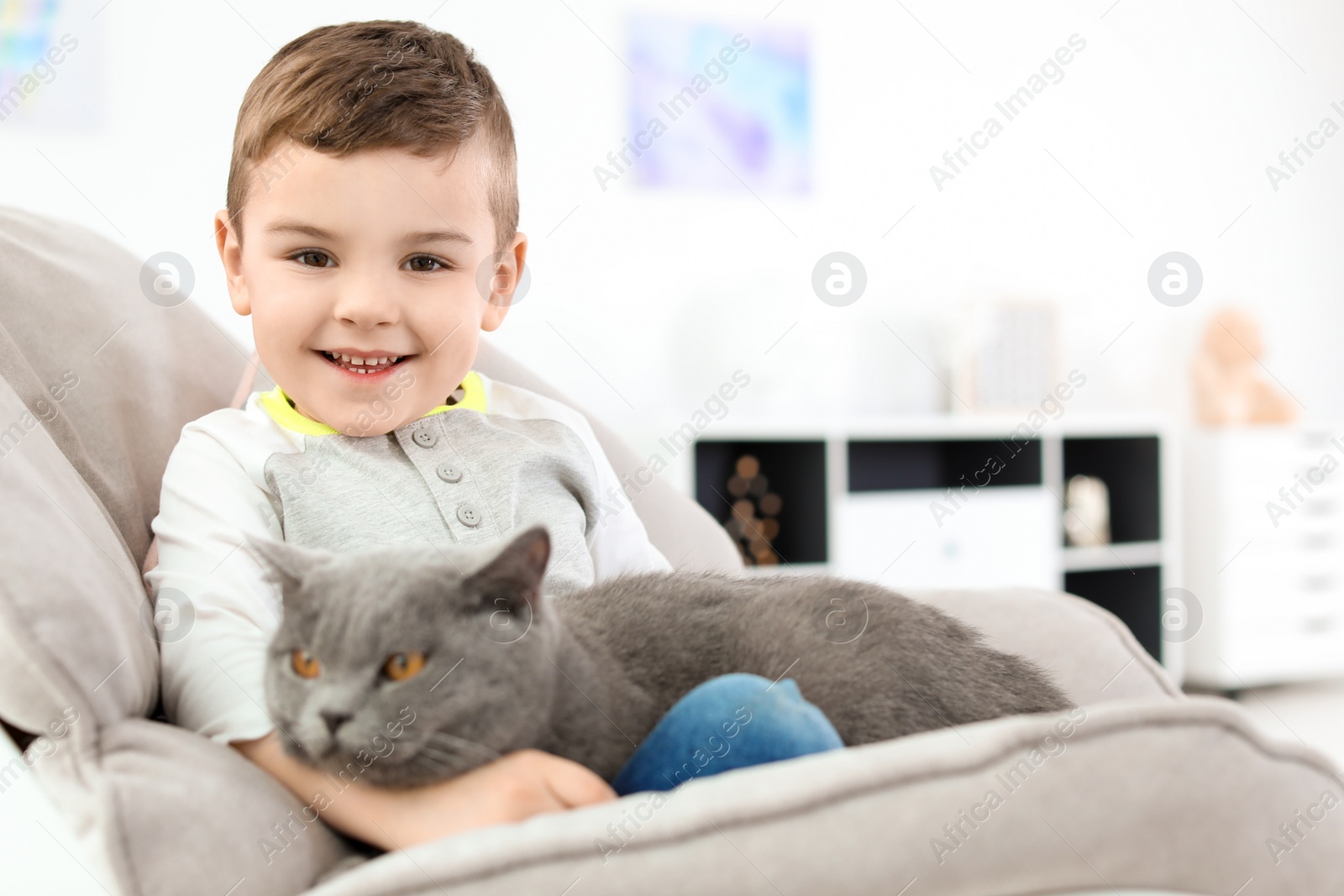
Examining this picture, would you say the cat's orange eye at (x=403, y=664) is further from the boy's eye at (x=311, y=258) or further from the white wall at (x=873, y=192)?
the white wall at (x=873, y=192)

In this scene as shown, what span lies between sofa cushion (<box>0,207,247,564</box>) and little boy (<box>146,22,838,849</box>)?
9cm

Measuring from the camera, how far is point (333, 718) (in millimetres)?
613

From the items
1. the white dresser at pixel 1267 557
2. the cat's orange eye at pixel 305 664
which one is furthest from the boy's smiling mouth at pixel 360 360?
the white dresser at pixel 1267 557

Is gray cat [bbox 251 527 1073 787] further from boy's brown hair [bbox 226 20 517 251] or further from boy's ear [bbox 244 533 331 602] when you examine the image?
boy's brown hair [bbox 226 20 517 251]

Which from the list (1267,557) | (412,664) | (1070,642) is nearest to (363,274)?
(412,664)

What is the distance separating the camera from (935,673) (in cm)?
75

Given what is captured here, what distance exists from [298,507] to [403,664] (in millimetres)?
287

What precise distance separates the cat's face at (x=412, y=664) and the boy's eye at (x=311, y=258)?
0.32 metres

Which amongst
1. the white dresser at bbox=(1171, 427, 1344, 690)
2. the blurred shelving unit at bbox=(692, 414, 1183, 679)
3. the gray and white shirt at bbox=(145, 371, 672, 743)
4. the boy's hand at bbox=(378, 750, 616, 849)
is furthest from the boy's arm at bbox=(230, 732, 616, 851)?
the white dresser at bbox=(1171, 427, 1344, 690)

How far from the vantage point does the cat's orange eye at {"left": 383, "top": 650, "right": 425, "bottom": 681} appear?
0.62m

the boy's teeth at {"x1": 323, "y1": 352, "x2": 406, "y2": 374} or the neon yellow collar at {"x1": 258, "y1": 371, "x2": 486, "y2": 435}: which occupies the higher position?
the boy's teeth at {"x1": 323, "y1": 352, "x2": 406, "y2": 374}

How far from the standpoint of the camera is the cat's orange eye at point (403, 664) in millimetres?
624

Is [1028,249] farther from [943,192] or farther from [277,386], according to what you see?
[277,386]

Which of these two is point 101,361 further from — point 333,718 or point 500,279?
point 333,718
